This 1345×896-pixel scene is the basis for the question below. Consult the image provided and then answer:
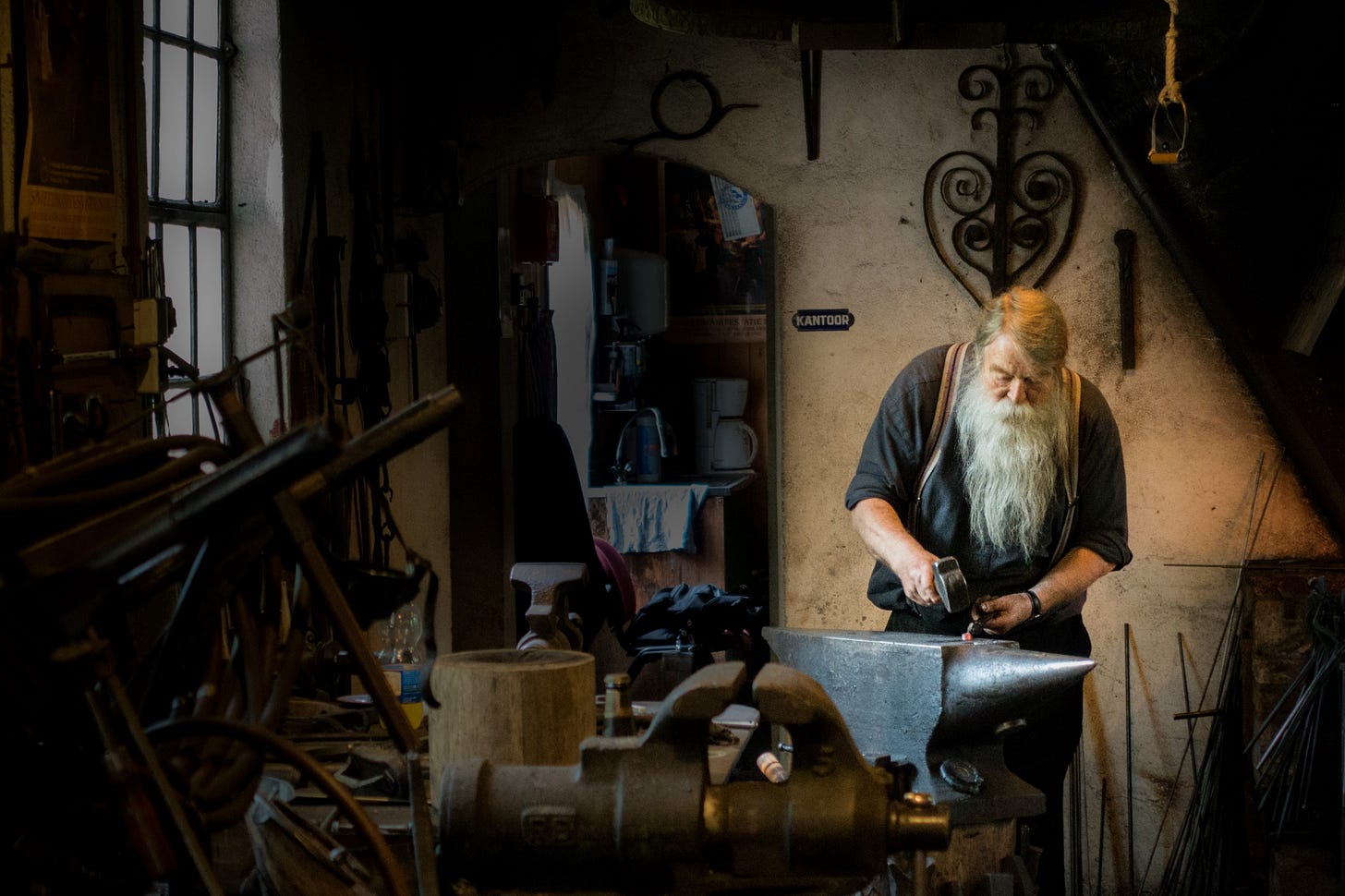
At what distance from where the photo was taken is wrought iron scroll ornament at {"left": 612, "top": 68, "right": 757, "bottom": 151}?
492cm

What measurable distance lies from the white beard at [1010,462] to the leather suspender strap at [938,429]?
35mm

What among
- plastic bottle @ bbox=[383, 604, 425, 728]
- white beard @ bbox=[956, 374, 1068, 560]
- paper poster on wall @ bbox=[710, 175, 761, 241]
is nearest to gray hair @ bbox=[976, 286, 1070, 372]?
white beard @ bbox=[956, 374, 1068, 560]

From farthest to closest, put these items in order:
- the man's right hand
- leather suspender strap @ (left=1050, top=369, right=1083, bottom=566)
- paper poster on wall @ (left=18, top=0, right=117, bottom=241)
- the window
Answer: leather suspender strap @ (left=1050, top=369, right=1083, bottom=566) → the window → the man's right hand → paper poster on wall @ (left=18, top=0, right=117, bottom=241)

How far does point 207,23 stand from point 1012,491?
7.81 ft

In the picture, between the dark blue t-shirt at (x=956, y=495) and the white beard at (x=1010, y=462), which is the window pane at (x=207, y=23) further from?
the white beard at (x=1010, y=462)

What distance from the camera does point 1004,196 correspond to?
474 cm

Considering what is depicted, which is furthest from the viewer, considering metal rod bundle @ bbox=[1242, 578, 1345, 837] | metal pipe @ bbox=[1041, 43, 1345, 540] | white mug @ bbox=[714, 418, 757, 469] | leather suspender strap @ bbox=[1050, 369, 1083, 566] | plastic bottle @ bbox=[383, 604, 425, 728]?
white mug @ bbox=[714, 418, 757, 469]

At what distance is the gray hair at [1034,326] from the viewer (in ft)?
11.2

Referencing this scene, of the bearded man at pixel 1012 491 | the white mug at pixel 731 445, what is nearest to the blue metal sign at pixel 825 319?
the bearded man at pixel 1012 491

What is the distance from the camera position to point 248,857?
1.88 meters

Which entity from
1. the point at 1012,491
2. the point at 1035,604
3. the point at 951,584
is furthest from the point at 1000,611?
the point at 1012,491

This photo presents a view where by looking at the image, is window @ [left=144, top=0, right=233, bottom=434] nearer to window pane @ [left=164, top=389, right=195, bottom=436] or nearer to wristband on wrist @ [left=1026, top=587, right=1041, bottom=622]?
window pane @ [left=164, top=389, right=195, bottom=436]

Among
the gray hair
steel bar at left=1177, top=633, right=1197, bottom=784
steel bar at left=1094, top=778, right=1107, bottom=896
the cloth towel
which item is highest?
the gray hair

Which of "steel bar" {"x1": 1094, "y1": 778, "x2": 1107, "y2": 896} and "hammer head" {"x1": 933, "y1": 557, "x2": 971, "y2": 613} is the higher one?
"hammer head" {"x1": 933, "y1": 557, "x2": 971, "y2": 613}
